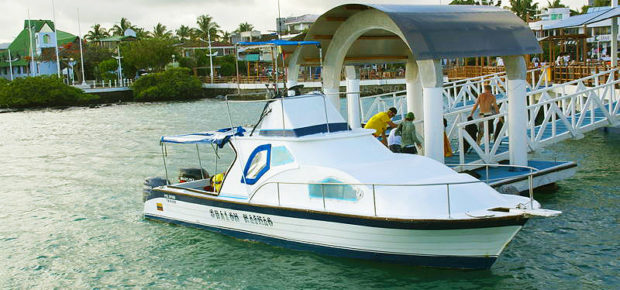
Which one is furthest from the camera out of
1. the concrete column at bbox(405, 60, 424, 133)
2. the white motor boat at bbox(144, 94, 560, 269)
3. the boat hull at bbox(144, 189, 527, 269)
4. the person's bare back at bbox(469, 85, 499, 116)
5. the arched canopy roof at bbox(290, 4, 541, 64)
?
the concrete column at bbox(405, 60, 424, 133)

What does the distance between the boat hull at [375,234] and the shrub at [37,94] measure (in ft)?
237

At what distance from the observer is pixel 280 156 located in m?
14.1

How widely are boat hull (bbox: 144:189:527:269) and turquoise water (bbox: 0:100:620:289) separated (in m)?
0.25

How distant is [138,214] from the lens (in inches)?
722

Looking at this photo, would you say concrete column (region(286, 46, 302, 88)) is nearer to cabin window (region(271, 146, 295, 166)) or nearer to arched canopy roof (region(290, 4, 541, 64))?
arched canopy roof (region(290, 4, 541, 64))

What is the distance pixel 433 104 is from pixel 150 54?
8939cm

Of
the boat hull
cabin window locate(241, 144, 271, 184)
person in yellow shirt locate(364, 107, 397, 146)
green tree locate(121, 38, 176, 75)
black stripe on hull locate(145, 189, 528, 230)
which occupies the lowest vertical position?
the boat hull

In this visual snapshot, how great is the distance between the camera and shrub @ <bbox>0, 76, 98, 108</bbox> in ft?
261

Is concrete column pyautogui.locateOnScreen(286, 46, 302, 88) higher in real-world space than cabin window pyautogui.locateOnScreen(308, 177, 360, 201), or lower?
higher

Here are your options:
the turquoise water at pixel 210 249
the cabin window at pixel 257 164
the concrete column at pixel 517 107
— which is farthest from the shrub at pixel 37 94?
the concrete column at pixel 517 107

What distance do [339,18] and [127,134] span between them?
84.6ft

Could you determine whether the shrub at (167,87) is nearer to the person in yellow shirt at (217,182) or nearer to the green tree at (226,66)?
the green tree at (226,66)

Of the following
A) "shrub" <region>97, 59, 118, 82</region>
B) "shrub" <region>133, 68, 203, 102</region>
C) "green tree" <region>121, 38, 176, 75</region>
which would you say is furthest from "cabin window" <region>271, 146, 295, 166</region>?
"shrub" <region>97, 59, 118, 82</region>

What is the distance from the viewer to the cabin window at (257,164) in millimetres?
14234
